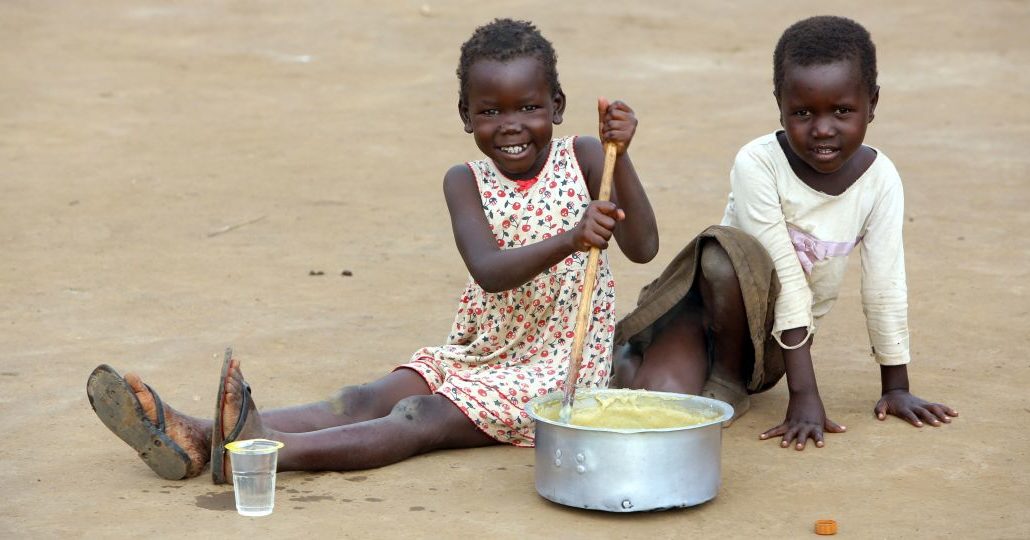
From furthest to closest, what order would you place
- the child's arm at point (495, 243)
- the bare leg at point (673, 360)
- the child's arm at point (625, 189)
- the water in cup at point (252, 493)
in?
the bare leg at point (673, 360) → the child's arm at point (625, 189) → the child's arm at point (495, 243) → the water in cup at point (252, 493)

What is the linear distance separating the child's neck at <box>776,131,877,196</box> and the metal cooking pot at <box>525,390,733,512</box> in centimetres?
93

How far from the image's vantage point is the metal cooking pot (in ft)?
9.25

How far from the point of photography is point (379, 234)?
582 centimetres

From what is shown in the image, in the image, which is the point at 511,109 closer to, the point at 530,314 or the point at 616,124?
the point at 616,124

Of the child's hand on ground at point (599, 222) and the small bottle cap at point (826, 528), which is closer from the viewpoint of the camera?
the small bottle cap at point (826, 528)

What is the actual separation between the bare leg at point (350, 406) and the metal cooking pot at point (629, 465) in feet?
2.17

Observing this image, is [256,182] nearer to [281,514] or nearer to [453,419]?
[453,419]

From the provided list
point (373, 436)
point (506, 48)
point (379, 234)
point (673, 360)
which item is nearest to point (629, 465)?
point (373, 436)

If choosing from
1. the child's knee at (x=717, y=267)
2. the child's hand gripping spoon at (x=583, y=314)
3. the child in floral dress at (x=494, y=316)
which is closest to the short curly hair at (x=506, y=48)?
the child in floral dress at (x=494, y=316)

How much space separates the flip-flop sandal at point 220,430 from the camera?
119 inches

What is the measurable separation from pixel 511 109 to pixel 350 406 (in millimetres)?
830

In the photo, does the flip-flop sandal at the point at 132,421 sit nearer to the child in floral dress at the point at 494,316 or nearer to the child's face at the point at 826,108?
the child in floral dress at the point at 494,316

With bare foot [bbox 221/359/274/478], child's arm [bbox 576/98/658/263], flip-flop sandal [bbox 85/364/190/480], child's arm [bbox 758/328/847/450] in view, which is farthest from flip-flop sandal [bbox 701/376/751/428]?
flip-flop sandal [bbox 85/364/190/480]

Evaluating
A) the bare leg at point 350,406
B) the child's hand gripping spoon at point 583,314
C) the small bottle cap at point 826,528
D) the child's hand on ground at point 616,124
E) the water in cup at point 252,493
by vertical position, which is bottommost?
the small bottle cap at point 826,528
